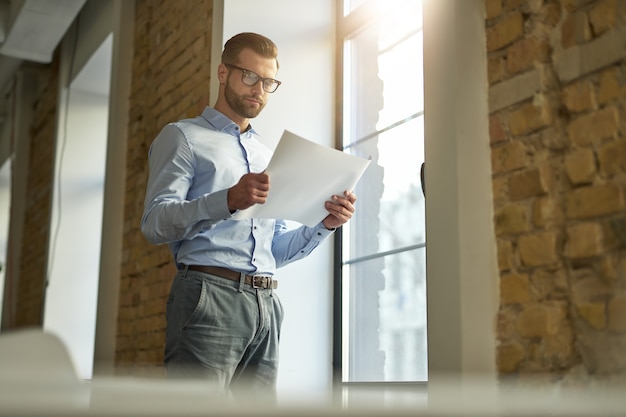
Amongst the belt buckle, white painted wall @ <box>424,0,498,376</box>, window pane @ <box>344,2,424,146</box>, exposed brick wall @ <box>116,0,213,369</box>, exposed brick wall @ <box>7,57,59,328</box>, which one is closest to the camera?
white painted wall @ <box>424,0,498,376</box>

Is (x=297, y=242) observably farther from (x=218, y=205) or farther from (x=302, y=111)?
(x=302, y=111)

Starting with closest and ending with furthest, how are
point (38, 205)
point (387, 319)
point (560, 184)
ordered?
1. point (560, 184)
2. point (387, 319)
3. point (38, 205)

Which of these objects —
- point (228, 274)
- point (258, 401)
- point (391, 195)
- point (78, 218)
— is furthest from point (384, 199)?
point (78, 218)

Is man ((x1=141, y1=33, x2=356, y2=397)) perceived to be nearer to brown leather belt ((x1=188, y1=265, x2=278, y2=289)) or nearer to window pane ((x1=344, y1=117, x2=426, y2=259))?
brown leather belt ((x1=188, y1=265, x2=278, y2=289))

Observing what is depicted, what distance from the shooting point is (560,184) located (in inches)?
64.0

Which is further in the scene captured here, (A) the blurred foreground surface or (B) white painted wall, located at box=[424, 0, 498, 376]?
(B) white painted wall, located at box=[424, 0, 498, 376]

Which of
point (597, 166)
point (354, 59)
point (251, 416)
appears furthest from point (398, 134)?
point (251, 416)

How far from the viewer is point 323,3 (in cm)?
318

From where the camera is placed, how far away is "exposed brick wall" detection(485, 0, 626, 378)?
→ 4.90 ft

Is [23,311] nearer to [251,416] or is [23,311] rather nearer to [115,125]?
[115,125]

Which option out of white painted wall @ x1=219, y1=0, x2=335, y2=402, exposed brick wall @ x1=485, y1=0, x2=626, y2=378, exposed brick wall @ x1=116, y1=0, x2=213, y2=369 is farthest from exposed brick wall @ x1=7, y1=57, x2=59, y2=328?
exposed brick wall @ x1=485, y1=0, x2=626, y2=378

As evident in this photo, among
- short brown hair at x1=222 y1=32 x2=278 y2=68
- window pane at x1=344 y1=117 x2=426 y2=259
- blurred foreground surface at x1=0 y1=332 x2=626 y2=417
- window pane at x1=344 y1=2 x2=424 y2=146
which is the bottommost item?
blurred foreground surface at x1=0 y1=332 x2=626 y2=417

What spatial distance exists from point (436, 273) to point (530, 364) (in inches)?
12.8

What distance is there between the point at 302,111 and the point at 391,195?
0.55m
